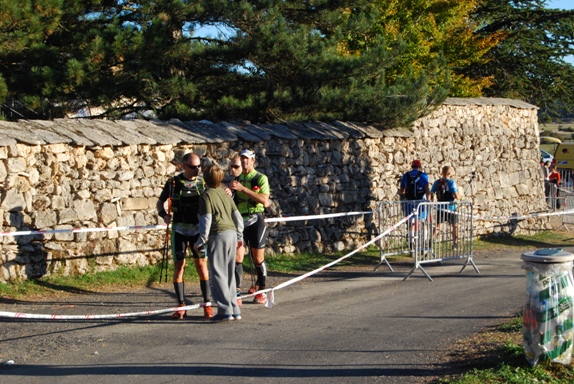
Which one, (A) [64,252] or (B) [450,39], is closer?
(A) [64,252]

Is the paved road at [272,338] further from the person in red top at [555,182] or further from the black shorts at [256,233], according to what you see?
the person in red top at [555,182]

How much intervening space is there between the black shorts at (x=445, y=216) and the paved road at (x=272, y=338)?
1.92m

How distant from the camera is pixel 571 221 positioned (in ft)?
71.2

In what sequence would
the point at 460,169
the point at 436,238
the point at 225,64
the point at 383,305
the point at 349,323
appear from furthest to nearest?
the point at 460,169
the point at 225,64
the point at 436,238
the point at 383,305
the point at 349,323

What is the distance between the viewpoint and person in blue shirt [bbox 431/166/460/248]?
511 inches

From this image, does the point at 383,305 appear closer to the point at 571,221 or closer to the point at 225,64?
the point at 225,64

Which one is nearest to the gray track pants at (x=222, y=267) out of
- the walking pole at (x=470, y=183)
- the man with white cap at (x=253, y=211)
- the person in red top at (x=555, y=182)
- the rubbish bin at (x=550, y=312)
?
the man with white cap at (x=253, y=211)

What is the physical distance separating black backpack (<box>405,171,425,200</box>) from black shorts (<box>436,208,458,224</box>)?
872 mm

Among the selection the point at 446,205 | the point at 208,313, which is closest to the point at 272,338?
the point at 208,313

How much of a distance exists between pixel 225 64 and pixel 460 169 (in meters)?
6.04

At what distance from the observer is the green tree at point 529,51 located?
33.3 m

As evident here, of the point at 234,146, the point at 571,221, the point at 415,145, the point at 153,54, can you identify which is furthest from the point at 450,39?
the point at 234,146

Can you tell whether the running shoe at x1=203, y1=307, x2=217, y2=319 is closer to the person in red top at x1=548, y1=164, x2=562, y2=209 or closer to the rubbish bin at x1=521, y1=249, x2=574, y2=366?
the rubbish bin at x1=521, y1=249, x2=574, y2=366

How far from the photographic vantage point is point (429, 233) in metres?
12.6
